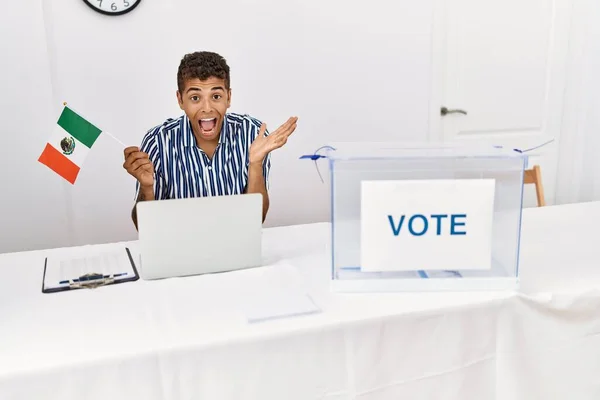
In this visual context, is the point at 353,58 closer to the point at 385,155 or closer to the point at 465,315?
the point at 385,155

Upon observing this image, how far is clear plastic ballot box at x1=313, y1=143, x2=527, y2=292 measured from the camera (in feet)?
3.76

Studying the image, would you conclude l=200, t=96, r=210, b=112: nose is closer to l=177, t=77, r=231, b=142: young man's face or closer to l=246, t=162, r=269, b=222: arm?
l=177, t=77, r=231, b=142: young man's face

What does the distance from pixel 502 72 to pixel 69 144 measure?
2475 millimetres

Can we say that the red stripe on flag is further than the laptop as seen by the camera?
Yes

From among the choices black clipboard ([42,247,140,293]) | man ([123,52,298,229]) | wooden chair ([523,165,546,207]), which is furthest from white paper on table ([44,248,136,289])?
wooden chair ([523,165,546,207])

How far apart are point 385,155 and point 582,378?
67 cm

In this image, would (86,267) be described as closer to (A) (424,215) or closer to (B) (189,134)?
(B) (189,134)

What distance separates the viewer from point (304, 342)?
1.03 m

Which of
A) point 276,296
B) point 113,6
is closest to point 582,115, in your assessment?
point 113,6

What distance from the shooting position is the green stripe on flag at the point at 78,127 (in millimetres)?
1383

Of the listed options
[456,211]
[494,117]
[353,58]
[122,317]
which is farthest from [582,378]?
[494,117]

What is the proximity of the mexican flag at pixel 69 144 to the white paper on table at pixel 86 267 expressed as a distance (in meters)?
0.21

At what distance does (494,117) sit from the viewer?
10.1 ft

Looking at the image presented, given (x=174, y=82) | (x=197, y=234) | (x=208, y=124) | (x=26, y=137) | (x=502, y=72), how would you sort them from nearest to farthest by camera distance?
(x=197, y=234) < (x=208, y=124) < (x=26, y=137) < (x=174, y=82) < (x=502, y=72)
